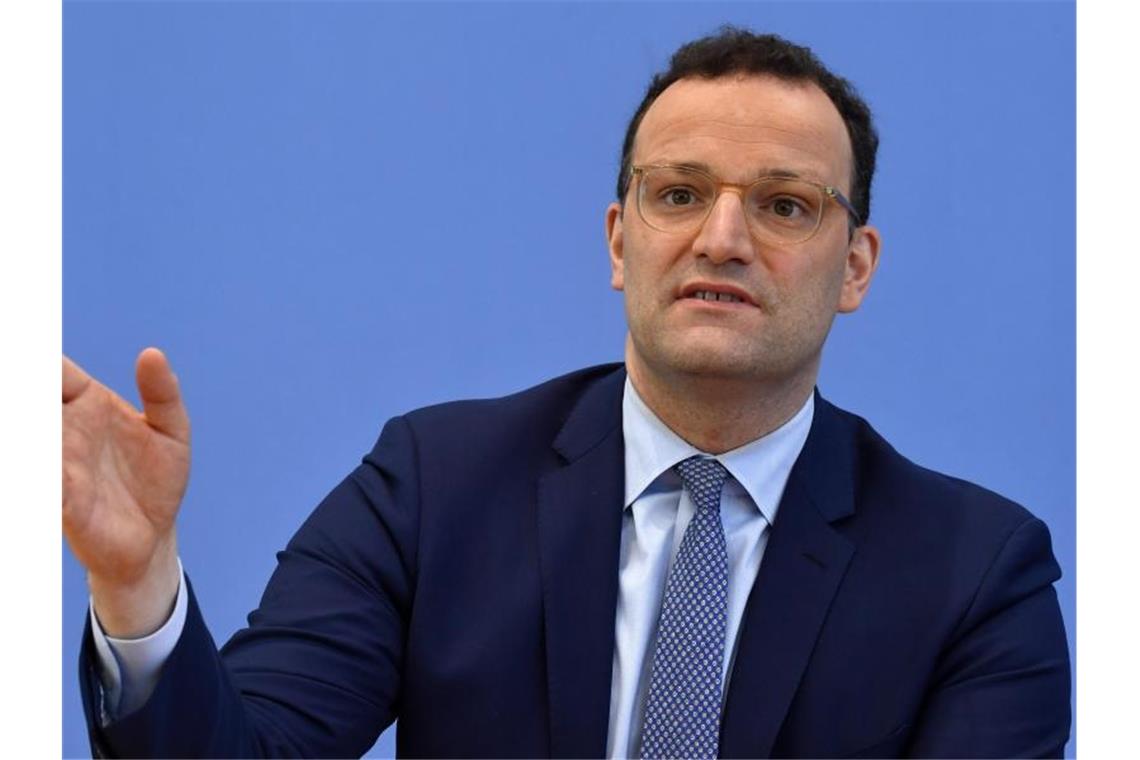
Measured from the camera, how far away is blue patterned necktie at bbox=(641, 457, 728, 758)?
78.4 inches

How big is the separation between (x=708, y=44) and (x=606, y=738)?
1.05m

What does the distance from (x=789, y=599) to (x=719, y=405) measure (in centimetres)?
28

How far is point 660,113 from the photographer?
2293 mm

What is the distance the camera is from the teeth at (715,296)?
6.91 feet

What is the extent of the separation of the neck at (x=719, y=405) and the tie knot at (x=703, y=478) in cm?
5

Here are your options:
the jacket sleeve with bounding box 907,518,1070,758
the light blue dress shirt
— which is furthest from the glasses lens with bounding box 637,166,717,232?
the jacket sleeve with bounding box 907,518,1070,758

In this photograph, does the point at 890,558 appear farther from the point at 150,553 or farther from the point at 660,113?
the point at 150,553

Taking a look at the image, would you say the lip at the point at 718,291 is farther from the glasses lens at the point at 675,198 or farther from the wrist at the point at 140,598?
the wrist at the point at 140,598

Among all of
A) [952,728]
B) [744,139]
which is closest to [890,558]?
[952,728]

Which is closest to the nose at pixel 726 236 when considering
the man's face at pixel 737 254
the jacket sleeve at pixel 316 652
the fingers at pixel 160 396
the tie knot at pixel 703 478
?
the man's face at pixel 737 254

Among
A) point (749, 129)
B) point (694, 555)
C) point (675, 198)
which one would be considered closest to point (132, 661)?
point (694, 555)

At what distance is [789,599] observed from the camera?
6.82 feet

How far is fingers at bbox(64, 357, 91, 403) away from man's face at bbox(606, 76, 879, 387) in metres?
0.79

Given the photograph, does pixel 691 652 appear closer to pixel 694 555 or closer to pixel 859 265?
pixel 694 555
